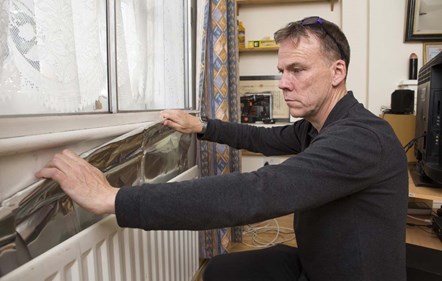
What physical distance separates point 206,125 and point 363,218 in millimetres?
731

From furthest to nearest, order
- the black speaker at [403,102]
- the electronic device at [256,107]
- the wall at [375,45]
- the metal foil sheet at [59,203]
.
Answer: the electronic device at [256,107] < the wall at [375,45] < the black speaker at [403,102] < the metal foil sheet at [59,203]

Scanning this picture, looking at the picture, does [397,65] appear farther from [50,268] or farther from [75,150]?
[50,268]

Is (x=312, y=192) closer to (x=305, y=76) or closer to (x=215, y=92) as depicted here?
(x=305, y=76)

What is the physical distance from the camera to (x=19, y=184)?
Result: 79cm

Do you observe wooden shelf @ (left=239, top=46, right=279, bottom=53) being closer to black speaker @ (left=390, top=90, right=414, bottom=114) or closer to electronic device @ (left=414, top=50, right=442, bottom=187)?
black speaker @ (left=390, top=90, right=414, bottom=114)

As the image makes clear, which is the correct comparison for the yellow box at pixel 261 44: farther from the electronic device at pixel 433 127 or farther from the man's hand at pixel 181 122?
the man's hand at pixel 181 122

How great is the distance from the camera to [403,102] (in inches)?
92.4

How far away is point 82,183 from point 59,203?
4.7 inches

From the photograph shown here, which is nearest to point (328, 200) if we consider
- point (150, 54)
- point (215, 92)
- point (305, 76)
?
point (305, 76)

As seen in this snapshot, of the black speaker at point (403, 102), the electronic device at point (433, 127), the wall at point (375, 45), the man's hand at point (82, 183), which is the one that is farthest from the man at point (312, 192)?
the wall at point (375, 45)

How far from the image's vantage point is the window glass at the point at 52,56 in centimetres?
80

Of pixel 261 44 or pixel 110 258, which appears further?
pixel 261 44

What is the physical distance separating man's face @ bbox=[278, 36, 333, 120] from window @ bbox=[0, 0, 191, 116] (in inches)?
22.9

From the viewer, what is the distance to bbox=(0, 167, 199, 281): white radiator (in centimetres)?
71
